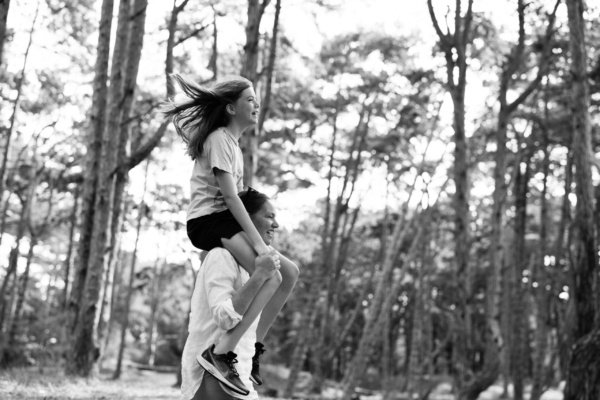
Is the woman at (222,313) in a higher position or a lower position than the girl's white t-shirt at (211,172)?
lower

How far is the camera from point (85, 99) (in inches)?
867

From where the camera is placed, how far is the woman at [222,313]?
3.71 m

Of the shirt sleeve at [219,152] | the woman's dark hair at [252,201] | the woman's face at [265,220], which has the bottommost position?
the woman's face at [265,220]

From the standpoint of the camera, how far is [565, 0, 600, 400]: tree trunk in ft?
28.6

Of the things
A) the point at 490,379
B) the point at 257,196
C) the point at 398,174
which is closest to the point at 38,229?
the point at 398,174

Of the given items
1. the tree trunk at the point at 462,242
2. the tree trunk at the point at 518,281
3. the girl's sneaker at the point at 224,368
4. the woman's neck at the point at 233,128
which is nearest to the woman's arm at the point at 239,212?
the woman's neck at the point at 233,128

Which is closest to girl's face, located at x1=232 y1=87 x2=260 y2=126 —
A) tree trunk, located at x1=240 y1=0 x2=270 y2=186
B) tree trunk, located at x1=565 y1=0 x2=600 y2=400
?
tree trunk, located at x1=240 y1=0 x2=270 y2=186

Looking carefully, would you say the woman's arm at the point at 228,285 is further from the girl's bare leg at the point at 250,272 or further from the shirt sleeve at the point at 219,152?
the shirt sleeve at the point at 219,152

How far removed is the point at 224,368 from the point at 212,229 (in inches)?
28.6

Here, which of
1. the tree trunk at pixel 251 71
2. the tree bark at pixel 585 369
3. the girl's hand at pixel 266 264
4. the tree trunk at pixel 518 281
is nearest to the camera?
the girl's hand at pixel 266 264

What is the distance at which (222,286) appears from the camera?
12.6ft

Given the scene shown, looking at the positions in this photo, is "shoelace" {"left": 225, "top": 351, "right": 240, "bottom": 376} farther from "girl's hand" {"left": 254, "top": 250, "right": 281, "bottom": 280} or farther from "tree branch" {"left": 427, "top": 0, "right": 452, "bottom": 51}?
"tree branch" {"left": 427, "top": 0, "right": 452, "bottom": 51}

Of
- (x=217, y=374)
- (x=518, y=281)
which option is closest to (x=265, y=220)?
(x=217, y=374)

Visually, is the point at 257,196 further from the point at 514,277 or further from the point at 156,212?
the point at 156,212
